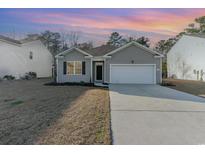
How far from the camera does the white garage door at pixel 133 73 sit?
2283cm

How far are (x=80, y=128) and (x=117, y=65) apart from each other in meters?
16.6

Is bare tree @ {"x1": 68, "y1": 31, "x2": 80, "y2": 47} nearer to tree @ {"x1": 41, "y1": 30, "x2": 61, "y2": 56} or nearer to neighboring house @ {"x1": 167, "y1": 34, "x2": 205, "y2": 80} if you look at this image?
tree @ {"x1": 41, "y1": 30, "x2": 61, "y2": 56}

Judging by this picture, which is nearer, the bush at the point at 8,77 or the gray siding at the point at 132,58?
the gray siding at the point at 132,58

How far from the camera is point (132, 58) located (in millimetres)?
22969

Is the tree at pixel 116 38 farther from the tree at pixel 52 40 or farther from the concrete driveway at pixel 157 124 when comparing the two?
the concrete driveway at pixel 157 124

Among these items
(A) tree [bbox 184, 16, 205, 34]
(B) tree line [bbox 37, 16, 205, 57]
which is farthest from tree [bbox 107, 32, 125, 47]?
(A) tree [bbox 184, 16, 205, 34]

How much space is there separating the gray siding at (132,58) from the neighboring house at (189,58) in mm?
7289

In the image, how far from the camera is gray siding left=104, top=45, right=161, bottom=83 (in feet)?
74.7

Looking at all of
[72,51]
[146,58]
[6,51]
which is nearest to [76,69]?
[72,51]

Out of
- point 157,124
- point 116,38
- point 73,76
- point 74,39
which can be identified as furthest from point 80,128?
point 116,38

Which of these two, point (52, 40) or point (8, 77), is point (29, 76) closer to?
point (8, 77)

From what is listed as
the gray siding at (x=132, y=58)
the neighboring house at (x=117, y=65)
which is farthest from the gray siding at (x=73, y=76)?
the gray siding at (x=132, y=58)

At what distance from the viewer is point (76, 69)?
23953 millimetres

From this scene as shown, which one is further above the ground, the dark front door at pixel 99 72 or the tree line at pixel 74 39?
the tree line at pixel 74 39
